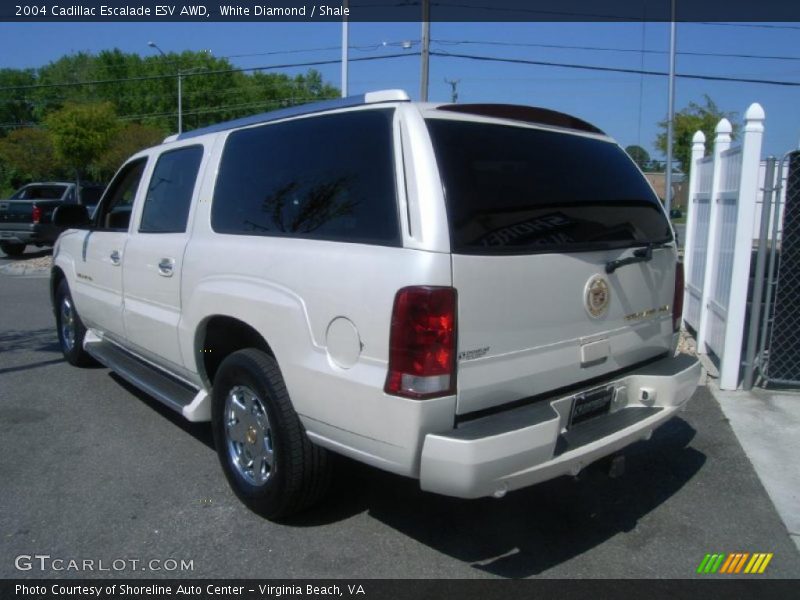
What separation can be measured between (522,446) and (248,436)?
4.97 feet

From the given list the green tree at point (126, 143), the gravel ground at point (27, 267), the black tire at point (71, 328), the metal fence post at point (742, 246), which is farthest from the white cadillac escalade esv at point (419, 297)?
the green tree at point (126, 143)

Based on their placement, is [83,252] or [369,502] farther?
[83,252]

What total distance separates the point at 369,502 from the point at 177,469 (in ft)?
4.01

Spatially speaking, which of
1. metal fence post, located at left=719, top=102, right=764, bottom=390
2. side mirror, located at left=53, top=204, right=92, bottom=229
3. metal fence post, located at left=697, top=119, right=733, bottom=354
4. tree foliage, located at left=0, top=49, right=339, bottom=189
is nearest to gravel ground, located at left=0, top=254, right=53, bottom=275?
side mirror, located at left=53, top=204, right=92, bottom=229

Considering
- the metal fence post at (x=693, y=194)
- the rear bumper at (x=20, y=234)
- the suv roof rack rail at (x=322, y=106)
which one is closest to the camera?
the suv roof rack rail at (x=322, y=106)

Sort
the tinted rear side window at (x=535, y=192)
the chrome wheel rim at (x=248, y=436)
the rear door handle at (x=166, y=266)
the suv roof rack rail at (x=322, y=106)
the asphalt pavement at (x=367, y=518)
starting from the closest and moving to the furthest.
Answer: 1. the tinted rear side window at (x=535, y=192)
2. the suv roof rack rail at (x=322, y=106)
3. the asphalt pavement at (x=367, y=518)
4. the chrome wheel rim at (x=248, y=436)
5. the rear door handle at (x=166, y=266)

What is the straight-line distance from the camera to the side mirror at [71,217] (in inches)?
219

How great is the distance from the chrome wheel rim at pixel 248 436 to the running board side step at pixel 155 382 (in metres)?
0.34

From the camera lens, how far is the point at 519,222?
9.41 feet

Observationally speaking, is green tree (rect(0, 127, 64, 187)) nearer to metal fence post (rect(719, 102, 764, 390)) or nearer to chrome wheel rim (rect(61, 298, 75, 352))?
chrome wheel rim (rect(61, 298, 75, 352))

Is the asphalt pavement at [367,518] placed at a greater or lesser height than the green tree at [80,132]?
lesser

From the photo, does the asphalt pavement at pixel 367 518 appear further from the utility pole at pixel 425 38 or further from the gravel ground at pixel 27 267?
the utility pole at pixel 425 38
